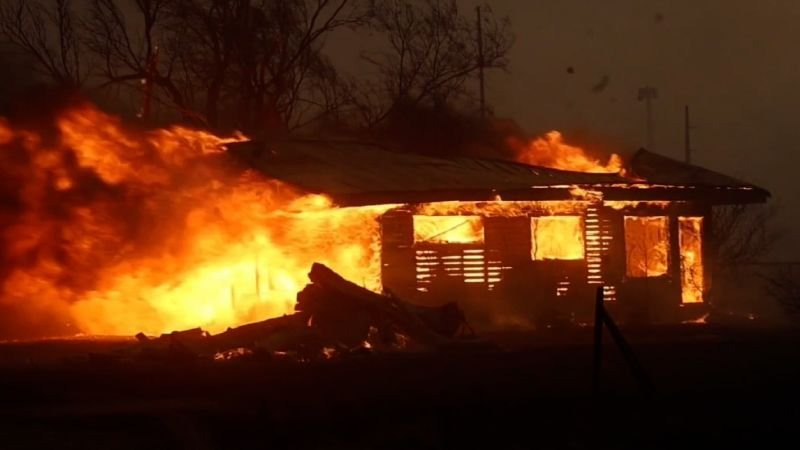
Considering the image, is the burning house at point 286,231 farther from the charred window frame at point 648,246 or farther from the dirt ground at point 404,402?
the dirt ground at point 404,402

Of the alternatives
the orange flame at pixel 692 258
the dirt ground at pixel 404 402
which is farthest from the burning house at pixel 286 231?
the dirt ground at pixel 404 402

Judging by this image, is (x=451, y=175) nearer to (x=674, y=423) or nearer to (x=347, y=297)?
(x=347, y=297)

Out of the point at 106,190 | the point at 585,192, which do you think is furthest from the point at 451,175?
the point at 106,190

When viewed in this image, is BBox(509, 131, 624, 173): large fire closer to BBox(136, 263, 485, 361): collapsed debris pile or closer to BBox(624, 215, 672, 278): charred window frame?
BBox(624, 215, 672, 278): charred window frame

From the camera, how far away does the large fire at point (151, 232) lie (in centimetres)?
2078

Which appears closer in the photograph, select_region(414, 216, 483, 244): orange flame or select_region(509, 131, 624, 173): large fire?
select_region(414, 216, 483, 244): orange flame

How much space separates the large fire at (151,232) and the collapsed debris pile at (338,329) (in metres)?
3.38

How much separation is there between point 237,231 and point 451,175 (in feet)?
17.3

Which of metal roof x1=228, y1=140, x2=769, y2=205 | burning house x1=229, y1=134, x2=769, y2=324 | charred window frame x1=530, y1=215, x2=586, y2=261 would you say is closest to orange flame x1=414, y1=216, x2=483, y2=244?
burning house x1=229, y1=134, x2=769, y2=324

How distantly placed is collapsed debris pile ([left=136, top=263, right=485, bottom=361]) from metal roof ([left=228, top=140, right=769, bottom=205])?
3191 millimetres

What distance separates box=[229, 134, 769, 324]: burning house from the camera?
22.4 m

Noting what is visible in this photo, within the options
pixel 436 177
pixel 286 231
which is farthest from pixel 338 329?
pixel 436 177

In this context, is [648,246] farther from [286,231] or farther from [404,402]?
[404,402]

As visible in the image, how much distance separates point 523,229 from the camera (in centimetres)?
2330
